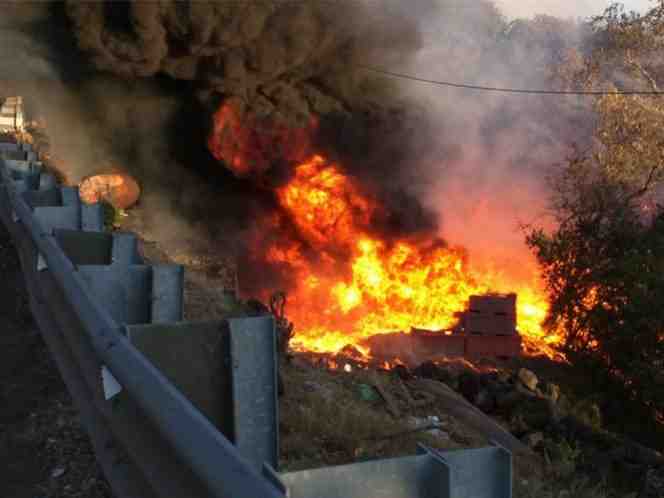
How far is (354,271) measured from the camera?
26.4 metres

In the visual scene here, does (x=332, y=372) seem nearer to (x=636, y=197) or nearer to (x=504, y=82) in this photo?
(x=636, y=197)

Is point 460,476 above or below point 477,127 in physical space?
below

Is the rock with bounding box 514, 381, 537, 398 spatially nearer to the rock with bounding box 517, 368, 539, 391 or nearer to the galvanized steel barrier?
the rock with bounding box 517, 368, 539, 391

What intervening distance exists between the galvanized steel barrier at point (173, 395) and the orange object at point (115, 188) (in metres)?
19.4

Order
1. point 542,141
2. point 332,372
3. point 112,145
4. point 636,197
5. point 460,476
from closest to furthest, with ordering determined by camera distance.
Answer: point 460,476, point 332,372, point 636,197, point 542,141, point 112,145

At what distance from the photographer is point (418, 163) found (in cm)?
2595

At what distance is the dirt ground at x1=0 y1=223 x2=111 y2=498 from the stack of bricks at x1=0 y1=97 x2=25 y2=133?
1503 cm

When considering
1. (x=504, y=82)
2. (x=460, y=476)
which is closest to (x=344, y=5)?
(x=504, y=82)

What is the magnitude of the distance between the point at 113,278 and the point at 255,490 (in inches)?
97.3

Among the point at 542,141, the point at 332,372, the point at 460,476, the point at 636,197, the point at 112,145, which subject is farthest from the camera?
the point at 112,145

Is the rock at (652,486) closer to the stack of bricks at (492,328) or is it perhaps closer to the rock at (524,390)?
the rock at (524,390)

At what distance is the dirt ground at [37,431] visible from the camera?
317 cm

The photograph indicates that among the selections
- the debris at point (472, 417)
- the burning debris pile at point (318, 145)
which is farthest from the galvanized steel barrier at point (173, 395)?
the burning debris pile at point (318, 145)

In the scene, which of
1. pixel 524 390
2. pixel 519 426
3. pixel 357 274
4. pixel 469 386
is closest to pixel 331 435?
pixel 519 426
